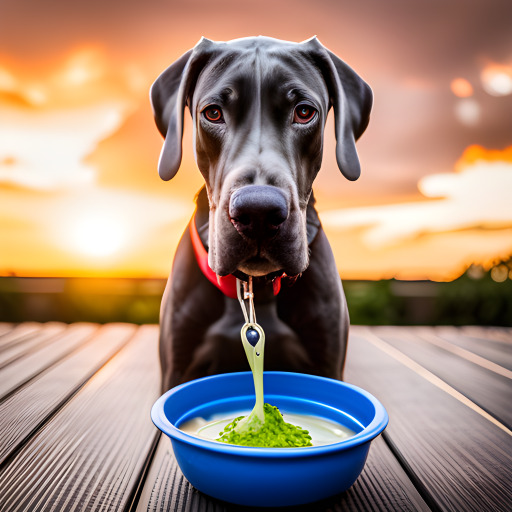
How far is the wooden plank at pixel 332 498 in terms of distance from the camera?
0.92 meters

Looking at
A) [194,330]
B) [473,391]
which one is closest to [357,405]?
[194,330]

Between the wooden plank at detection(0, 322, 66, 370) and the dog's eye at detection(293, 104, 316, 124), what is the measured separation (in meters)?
1.80

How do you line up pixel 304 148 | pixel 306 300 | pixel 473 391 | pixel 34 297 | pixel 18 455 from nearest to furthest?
pixel 18 455 < pixel 304 148 < pixel 306 300 < pixel 473 391 < pixel 34 297

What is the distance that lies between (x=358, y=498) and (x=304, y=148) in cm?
102

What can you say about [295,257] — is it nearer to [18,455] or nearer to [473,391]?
[18,455]

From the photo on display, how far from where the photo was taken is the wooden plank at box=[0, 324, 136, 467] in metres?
1.35

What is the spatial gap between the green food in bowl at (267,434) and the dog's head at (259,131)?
43cm

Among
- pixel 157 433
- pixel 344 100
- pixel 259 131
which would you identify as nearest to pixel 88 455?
pixel 157 433

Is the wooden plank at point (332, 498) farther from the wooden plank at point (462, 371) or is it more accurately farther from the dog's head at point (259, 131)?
the wooden plank at point (462, 371)

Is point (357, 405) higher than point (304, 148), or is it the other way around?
point (304, 148)

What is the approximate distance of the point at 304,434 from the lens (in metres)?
1.02

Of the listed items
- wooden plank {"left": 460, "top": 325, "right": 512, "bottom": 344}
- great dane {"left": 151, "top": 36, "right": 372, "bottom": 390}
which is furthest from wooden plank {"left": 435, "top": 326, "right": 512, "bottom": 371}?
great dane {"left": 151, "top": 36, "right": 372, "bottom": 390}

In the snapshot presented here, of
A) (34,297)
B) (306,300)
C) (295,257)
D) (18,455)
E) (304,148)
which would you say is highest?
(304,148)

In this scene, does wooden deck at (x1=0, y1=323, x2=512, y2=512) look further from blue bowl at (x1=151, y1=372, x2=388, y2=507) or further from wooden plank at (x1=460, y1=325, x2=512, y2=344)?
wooden plank at (x1=460, y1=325, x2=512, y2=344)
